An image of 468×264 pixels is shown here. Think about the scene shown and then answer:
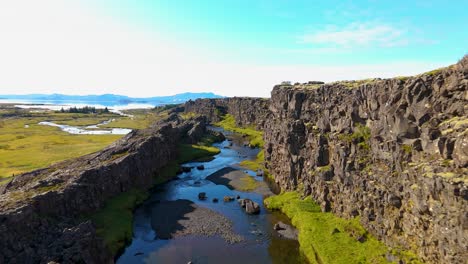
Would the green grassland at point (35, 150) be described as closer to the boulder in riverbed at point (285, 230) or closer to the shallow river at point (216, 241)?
the shallow river at point (216, 241)

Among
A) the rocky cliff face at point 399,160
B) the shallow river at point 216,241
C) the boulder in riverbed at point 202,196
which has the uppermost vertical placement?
the rocky cliff face at point 399,160

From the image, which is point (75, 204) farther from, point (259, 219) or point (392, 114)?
point (392, 114)

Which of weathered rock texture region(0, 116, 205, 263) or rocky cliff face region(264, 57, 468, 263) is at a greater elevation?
rocky cliff face region(264, 57, 468, 263)

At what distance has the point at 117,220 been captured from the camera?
68.2 m

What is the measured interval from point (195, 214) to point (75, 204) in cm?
2501

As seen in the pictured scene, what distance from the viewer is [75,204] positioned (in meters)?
63.7

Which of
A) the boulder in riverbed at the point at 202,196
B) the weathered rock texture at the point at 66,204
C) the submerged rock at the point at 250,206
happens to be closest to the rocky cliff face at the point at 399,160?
the submerged rock at the point at 250,206

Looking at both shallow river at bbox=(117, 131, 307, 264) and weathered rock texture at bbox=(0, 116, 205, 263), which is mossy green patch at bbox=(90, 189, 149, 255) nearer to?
shallow river at bbox=(117, 131, 307, 264)

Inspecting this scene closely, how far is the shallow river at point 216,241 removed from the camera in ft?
185

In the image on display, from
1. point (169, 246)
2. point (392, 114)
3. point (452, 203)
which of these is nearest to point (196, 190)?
point (169, 246)

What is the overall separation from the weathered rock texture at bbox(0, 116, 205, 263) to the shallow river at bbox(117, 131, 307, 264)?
7843 millimetres

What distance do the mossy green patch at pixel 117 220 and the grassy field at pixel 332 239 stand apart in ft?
109

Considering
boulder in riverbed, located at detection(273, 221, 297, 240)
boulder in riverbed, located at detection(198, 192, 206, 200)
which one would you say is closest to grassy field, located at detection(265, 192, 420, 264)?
boulder in riverbed, located at detection(273, 221, 297, 240)

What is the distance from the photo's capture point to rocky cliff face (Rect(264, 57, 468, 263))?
1592 inches
